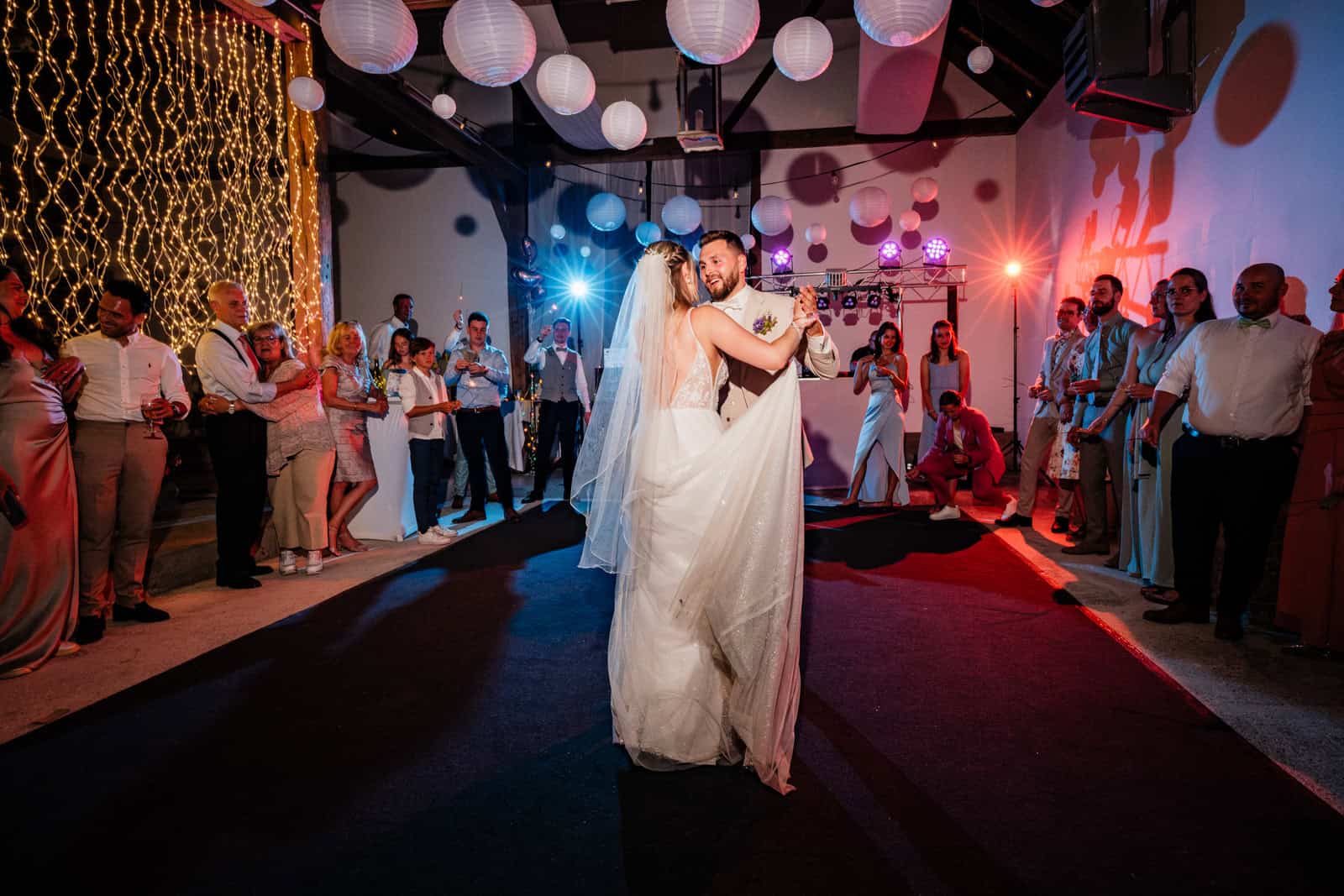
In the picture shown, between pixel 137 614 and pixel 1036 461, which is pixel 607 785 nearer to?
pixel 137 614

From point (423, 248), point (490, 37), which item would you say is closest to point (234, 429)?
point (490, 37)

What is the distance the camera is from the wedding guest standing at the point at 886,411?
701cm

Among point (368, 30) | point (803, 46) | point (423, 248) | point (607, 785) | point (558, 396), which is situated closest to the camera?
point (607, 785)

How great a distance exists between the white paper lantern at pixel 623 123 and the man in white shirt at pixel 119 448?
4.10 metres

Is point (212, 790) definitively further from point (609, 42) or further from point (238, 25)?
point (609, 42)

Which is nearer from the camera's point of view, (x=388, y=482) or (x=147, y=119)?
(x=388, y=482)

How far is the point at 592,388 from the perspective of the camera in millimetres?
10227

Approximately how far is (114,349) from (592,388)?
267 inches

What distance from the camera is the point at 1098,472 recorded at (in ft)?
16.5

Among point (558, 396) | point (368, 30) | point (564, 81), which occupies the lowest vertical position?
point (558, 396)

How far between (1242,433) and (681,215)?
23.5 ft

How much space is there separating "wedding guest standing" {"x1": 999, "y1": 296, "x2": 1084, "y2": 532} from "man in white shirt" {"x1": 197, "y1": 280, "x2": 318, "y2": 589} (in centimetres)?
529

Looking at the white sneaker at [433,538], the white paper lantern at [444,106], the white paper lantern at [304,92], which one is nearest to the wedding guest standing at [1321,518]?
the white sneaker at [433,538]

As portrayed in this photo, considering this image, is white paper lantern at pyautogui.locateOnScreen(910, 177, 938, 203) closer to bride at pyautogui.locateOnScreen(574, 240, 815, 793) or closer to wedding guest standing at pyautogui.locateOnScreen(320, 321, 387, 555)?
wedding guest standing at pyautogui.locateOnScreen(320, 321, 387, 555)
